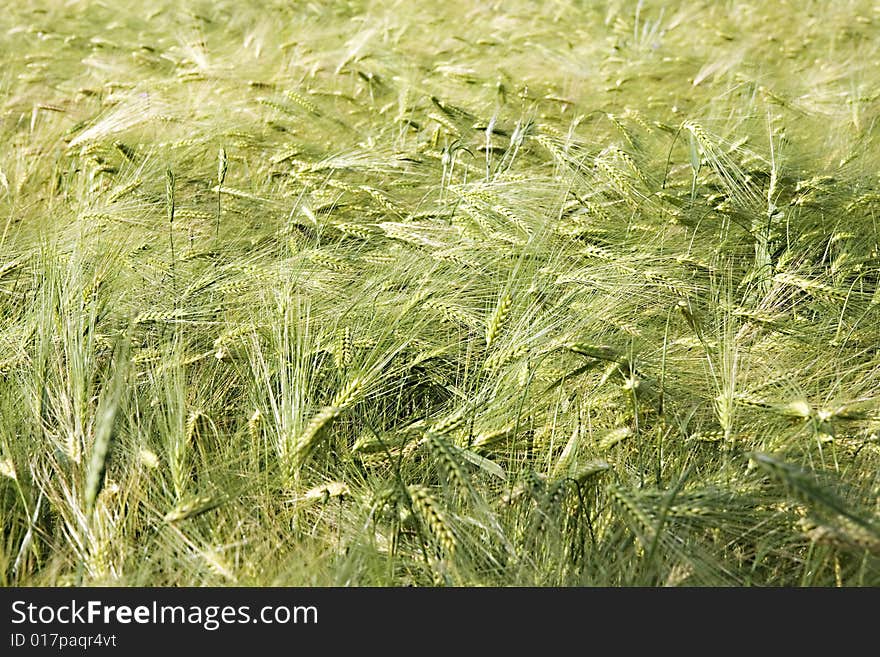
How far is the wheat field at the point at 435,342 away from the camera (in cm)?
108

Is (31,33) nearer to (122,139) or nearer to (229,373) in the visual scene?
(122,139)

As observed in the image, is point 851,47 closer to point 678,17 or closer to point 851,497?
point 678,17

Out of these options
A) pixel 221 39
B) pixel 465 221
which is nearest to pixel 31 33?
pixel 221 39

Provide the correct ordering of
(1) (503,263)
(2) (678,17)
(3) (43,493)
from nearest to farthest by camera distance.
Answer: (3) (43,493) → (1) (503,263) → (2) (678,17)

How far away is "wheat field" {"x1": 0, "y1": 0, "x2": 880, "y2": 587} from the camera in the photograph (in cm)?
108

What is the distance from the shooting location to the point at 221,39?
335 cm

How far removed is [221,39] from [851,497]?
119 inches

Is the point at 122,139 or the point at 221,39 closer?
the point at 122,139

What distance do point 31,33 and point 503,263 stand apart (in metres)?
2.71

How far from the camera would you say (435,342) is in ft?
4.78

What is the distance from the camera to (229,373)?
1422 millimetres
